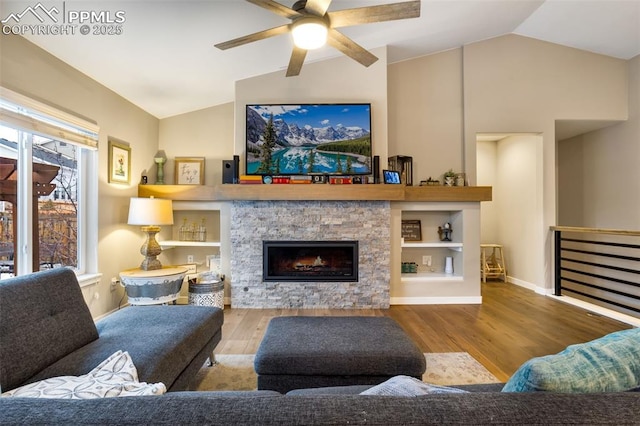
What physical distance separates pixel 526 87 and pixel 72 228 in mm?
5859

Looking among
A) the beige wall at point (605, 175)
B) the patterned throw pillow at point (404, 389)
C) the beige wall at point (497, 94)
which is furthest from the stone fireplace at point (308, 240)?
the beige wall at point (605, 175)

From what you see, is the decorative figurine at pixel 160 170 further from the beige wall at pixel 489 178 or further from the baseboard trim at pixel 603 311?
the baseboard trim at pixel 603 311

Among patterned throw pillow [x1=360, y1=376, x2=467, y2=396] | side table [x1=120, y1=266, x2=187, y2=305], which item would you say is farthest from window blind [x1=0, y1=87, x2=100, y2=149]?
patterned throw pillow [x1=360, y1=376, x2=467, y2=396]

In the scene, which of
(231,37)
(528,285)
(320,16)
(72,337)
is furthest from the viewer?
(528,285)

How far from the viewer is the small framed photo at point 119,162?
3.31m

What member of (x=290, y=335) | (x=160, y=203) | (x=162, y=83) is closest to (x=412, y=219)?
(x=290, y=335)

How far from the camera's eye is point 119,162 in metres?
3.44

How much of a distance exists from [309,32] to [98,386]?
2.27 metres

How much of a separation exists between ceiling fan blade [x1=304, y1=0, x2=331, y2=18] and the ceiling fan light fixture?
5cm

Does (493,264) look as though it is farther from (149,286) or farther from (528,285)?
(149,286)

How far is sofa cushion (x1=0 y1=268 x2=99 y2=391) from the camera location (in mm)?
1282

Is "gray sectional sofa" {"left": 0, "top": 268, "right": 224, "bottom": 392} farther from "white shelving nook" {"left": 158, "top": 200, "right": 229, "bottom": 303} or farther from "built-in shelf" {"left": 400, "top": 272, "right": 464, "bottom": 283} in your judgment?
"built-in shelf" {"left": 400, "top": 272, "right": 464, "bottom": 283}

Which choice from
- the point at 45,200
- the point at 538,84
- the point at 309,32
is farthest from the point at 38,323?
the point at 538,84

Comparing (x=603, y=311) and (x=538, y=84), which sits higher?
(x=538, y=84)
